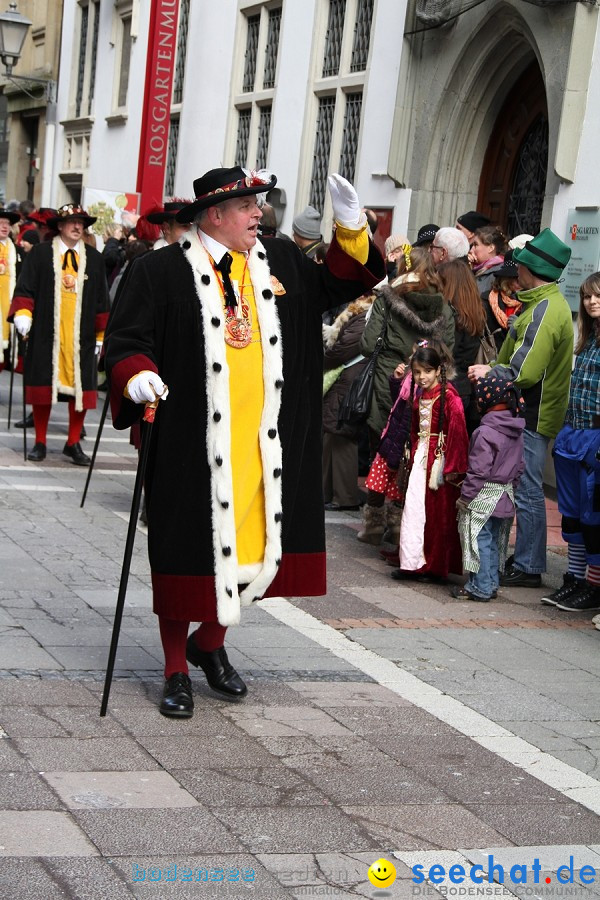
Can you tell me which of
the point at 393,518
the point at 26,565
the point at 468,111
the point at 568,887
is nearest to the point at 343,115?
the point at 468,111

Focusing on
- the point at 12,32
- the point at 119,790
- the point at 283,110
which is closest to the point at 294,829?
the point at 119,790

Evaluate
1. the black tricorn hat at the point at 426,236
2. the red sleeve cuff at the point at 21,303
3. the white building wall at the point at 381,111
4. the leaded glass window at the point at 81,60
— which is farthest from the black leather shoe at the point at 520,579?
the leaded glass window at the point at 81,60

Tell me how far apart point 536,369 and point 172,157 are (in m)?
15.1

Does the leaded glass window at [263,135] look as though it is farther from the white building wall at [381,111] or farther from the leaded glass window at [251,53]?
the white building wall at [381,111]

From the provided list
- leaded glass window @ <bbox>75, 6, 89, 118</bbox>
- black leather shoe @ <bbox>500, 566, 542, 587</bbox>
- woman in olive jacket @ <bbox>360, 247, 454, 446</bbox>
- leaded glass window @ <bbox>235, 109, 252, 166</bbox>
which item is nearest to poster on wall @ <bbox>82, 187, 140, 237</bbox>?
leaded glass window @ <bbox>235, 109, 252, 166</bbox>

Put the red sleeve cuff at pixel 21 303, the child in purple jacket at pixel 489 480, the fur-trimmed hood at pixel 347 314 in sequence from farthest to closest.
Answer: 1. the red sleeve cuff at pixel 21 303
2. the fur-trimmed hood at pixel 347 314
3. the child in purple jacket at pixel 489 480

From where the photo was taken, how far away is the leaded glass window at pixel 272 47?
18.6 meters

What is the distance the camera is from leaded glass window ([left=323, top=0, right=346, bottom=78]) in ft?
54.2

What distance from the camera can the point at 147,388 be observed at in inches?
192

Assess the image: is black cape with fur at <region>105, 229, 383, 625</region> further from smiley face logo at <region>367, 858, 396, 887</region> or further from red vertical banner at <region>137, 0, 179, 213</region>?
red vertical banner at <region>137, 0, 179, 213</region>

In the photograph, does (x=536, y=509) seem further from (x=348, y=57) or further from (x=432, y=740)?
(x=348, y=57)

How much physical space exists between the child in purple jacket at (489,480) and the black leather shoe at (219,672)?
251 cm

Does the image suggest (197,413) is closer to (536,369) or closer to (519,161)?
(536,369)

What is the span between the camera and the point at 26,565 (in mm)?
7551
